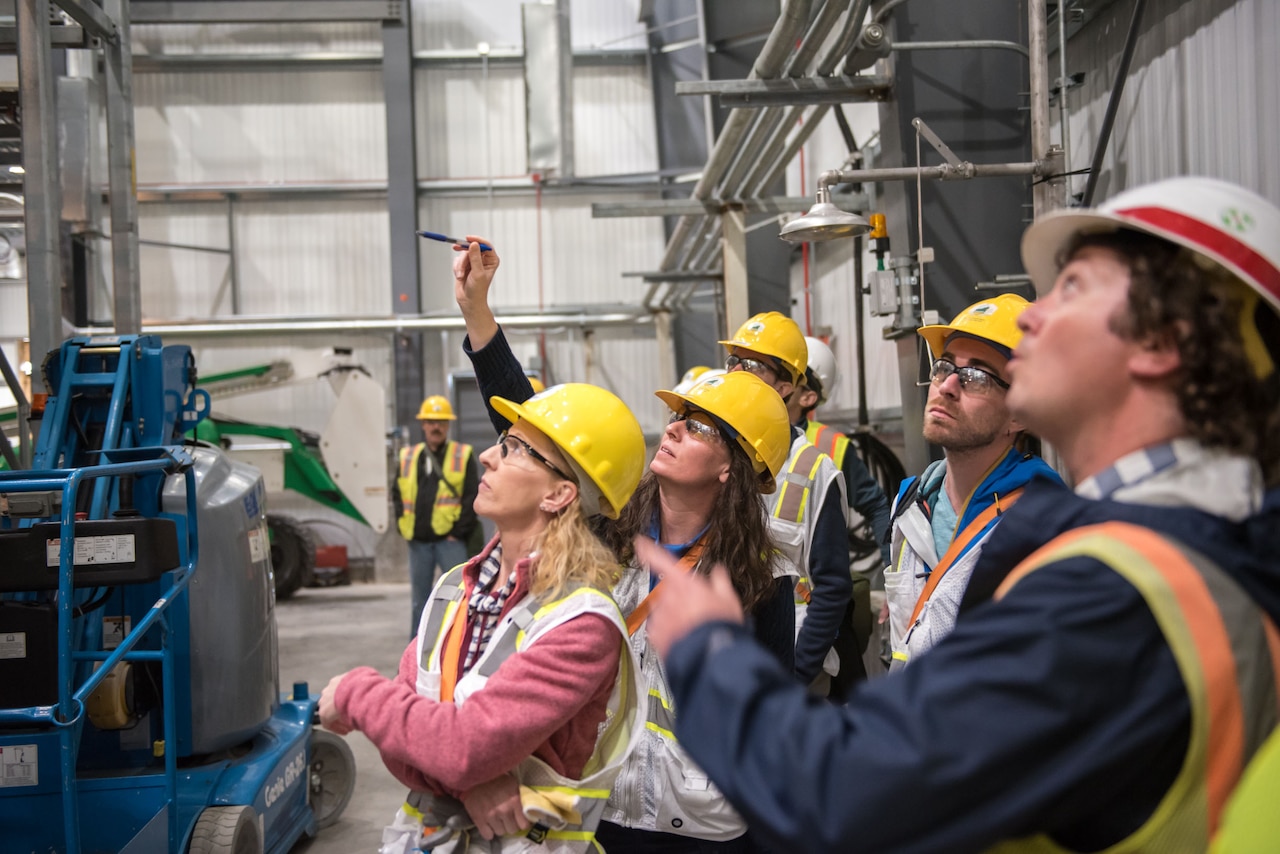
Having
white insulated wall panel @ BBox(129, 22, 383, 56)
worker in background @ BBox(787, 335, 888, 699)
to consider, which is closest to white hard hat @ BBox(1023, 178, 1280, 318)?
worker in background @ BBox(787, 335, 888, 699)

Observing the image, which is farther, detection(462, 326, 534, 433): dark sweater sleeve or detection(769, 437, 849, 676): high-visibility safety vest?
detection(769, 437, 849, 676): high-visibility safety vest

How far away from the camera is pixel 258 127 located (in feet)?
50.6

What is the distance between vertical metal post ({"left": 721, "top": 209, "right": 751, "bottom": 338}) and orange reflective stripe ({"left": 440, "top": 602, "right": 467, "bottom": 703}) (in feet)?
19.1

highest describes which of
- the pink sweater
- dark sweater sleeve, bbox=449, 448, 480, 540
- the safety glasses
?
the safety glasses

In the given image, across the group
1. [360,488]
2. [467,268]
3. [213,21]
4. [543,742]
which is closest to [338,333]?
[360,488]

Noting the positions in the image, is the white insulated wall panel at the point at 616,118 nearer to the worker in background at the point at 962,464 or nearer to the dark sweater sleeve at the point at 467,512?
the dark sweater sleeve at the point at 467,512

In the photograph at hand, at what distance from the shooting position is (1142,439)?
108cm

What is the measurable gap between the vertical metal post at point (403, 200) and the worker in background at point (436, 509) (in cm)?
625

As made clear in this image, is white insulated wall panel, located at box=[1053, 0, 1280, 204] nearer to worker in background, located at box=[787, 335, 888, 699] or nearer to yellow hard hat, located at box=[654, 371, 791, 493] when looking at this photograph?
worker in background, located at box=[787, 335, 888, 699]

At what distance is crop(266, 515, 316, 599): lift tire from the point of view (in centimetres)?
1238

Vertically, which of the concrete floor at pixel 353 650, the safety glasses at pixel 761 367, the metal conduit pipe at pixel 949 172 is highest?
the metal conduit pipe at pixel 949 172

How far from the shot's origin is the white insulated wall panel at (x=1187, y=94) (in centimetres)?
416

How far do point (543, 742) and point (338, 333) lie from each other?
1373 cm

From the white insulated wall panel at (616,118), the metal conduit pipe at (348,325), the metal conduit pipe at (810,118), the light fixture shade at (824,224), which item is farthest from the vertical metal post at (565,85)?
the light fixture shade at (824,224)
